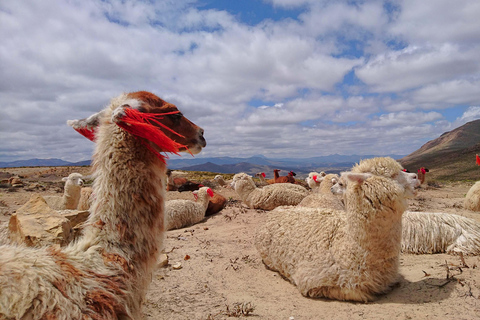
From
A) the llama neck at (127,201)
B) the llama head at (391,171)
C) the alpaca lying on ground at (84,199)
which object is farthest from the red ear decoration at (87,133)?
the alpaca lying on ground at (84,199)

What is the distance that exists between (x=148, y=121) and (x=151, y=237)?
99 centimetres

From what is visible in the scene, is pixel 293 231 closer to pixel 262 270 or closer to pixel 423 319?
pixel 262 270

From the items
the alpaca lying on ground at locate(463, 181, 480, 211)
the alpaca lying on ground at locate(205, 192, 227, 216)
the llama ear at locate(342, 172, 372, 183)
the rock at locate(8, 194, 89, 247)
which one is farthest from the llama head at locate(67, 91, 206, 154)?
the alpaca lying on ground at locate(463, 181, 480, 211)

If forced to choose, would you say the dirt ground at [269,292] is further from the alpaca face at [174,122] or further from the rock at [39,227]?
the alpaca face at [174,122]

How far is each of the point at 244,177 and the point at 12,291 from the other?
10.5 meters

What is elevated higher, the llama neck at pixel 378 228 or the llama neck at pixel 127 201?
the llama neck at pixel 127 201

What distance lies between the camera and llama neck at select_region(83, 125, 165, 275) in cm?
231

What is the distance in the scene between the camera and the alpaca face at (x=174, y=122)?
275 centimetres

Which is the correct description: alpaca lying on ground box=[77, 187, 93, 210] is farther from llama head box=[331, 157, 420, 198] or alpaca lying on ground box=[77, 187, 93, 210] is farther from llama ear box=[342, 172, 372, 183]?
llama head box=[331, 157, 420, 198]

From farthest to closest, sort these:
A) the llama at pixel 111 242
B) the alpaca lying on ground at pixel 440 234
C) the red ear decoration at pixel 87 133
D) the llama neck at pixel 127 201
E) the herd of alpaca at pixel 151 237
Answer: the alpaca lying on ground at pixel 440 234 < the red ear decoration at pixel 87 133 < the llama neck at pixel 127 201 < the herd of alpaca at pixel 151 237 < the llama at pixel 111 242

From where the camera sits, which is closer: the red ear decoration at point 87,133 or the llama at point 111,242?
the llama at point 111,242

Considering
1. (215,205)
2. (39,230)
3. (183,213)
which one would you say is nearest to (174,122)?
(39,230)

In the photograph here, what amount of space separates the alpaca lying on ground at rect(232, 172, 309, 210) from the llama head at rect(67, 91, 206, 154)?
27.4 ft

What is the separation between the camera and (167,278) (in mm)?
5254
